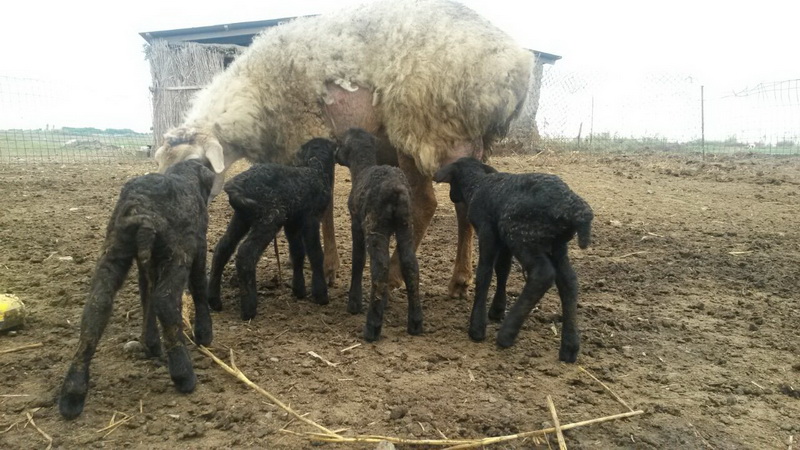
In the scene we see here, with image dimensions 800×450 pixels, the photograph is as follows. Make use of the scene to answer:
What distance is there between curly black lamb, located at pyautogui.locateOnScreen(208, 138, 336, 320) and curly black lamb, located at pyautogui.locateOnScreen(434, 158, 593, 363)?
1.24 meters

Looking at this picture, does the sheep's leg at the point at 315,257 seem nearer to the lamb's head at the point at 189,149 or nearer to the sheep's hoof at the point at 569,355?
the lamb's head at the point at 189,149

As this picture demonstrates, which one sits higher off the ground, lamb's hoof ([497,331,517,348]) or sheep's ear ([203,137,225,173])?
sheep's ear ([203,137,225,173])

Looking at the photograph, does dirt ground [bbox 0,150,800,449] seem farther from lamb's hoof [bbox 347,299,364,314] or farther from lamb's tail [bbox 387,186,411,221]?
lamb's tail [bbox 387,186,411,221]

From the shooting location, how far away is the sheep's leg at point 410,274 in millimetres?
3824

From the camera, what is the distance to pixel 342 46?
5.16 metres

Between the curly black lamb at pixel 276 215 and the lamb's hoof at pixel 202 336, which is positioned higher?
the curly black lamb at pixel 276 215

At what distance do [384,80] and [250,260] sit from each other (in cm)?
201

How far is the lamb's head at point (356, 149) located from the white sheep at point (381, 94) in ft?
1.57

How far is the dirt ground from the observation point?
271 centimetres

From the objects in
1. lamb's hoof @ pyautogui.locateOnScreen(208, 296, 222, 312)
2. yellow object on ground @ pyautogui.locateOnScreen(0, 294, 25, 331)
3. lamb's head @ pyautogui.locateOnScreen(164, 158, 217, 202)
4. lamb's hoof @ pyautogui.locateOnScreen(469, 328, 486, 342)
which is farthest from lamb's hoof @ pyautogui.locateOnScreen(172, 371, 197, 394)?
lamb's hoof @ pyautogui.locateOnScreen(469, 328, 486, 342)

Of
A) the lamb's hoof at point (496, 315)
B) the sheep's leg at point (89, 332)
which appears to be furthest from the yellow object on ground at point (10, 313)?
the lamb's hoof at point (496, 315)

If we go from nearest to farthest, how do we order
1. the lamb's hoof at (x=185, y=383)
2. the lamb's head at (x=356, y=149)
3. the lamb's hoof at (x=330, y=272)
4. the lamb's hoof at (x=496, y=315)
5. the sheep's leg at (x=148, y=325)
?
the lamb's hoof at (x=185, y=383)
the sheep's leg at (x=148, y=325)
the lamb's hoof at (x=496, y=315)
the lamb's head at (x=356, y=149)
the lamb's hoof at (x=330, y=272)

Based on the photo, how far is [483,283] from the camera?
3791mm

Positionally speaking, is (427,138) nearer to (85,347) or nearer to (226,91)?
(226,91)
